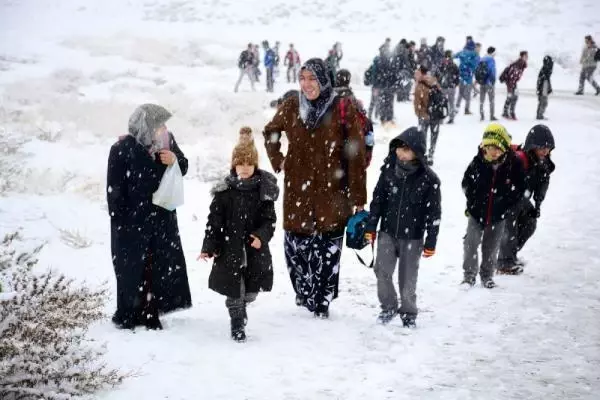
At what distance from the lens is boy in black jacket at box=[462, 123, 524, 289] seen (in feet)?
21.6

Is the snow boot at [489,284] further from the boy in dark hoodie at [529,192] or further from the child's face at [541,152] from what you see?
the child's face at [541,152]

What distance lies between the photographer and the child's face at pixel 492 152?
6535mm

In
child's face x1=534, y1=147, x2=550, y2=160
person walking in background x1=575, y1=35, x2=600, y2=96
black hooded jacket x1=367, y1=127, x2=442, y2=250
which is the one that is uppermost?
person walking in background x1=575, y1=35, x2=600, y2=96

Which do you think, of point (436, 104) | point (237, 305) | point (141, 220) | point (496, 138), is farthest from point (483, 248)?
point (436, 104)

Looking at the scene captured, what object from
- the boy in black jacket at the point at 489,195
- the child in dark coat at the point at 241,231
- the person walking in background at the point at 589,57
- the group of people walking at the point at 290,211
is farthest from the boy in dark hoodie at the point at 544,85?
the child in dark coat at the point at 241,231

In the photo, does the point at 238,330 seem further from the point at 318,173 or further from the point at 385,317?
the point at 318,173

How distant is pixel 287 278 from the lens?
7.42 metres

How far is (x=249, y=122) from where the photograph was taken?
57.2ft

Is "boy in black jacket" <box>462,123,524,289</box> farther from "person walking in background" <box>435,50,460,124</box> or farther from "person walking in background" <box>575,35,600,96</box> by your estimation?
"person walking in background" <box>575,35,600,96</box>

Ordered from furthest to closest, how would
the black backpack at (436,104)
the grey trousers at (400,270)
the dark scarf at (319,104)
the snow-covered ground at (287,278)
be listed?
the black backpack at (436,104) → the grey trousers at (400,270) → the dark scarf at (319,104) → the snow-covered ground at (287,278)

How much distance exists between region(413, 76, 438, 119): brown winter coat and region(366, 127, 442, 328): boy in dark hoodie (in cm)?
786

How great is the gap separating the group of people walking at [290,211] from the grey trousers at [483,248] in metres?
1.02

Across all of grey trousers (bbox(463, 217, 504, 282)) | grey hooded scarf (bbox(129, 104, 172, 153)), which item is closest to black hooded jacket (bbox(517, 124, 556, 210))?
grey trousers (bbox(463, 217, 504, 282))

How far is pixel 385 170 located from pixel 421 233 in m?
0.67
